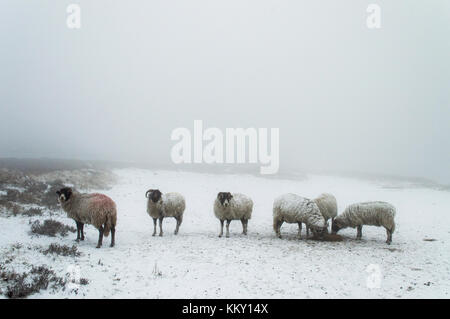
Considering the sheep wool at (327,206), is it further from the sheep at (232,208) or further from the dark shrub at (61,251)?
the dark shrub at (61,251)

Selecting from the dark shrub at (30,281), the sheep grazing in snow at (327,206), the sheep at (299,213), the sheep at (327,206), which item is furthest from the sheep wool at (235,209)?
the dark shrub at (30,281)

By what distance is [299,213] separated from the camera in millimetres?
14773

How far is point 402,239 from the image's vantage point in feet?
52.6

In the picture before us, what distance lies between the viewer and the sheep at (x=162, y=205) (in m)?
15.9

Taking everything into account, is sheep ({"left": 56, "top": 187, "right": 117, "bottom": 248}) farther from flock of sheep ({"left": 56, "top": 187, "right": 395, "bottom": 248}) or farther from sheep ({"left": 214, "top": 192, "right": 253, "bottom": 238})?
sheep ({"left": 214, "top": 192, "right": 253, "bottom": 238})

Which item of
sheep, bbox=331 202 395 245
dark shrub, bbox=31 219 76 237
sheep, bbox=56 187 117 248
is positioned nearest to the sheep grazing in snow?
sheep, bbox=331 202 395 245

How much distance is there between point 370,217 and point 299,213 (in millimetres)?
3961

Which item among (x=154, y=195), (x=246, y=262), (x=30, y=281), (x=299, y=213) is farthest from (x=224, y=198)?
(x=30, y=281)

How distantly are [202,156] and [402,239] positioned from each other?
69522 mm

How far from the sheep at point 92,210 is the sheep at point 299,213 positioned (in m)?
8.71
